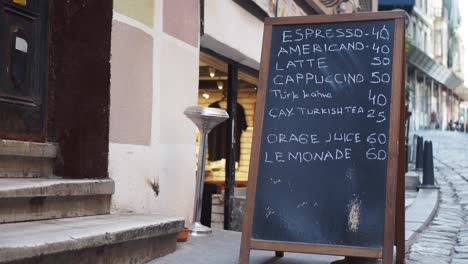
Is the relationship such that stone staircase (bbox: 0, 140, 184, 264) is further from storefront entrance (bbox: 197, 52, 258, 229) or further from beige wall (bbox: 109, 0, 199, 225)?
storefront entrance (bbox: 197, 52, 258, 229)

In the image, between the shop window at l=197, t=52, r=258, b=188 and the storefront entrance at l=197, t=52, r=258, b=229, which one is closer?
the storefront entrance at l=197, t=52, r=258, b=229

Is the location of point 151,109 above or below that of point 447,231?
above

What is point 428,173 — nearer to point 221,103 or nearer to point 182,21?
point 221,103

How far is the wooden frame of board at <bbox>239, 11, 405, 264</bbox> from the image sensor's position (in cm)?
375

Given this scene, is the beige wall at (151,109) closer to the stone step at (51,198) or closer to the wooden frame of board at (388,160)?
the stone step at (51,198)

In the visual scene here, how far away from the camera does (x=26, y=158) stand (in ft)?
14.0

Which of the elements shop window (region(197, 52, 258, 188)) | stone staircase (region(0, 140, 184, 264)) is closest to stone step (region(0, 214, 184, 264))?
stone staircase (region(0, 140, 184, 264))

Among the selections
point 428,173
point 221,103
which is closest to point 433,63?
point 428,173

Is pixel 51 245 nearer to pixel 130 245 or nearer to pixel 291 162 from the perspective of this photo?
pixel 130 245

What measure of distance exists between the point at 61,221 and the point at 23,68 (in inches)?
52.1

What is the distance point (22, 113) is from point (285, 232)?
2.06 meters

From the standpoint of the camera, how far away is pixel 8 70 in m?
4.43

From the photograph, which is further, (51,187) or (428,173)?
(428,173)

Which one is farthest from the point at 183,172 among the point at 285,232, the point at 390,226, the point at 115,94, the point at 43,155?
the point at 390,226
